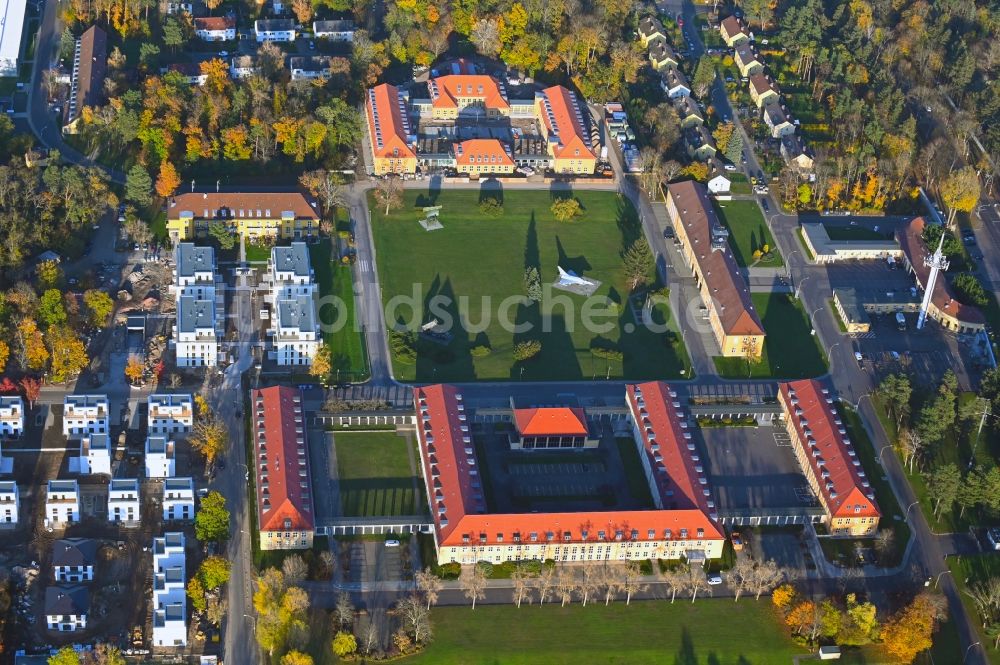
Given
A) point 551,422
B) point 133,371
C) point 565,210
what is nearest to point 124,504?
point 133,371

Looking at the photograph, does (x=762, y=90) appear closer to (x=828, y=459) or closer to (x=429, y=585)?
(x=828, y=459)

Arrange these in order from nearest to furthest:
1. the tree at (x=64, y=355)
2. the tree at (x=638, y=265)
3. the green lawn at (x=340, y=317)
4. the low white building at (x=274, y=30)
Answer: the tree at (x=64, y=355) < the green lawn at (x=340, y=317) < the tree at (x=638, y=265) < the low white building at (x=274, y=30)

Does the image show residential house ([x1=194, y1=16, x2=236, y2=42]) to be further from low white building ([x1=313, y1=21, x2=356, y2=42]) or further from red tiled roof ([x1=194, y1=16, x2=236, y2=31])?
low white building ([x1=313, y1=21, x2=356, y2=42])

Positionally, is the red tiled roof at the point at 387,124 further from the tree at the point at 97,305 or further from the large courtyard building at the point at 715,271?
the tree at the point at 97,305

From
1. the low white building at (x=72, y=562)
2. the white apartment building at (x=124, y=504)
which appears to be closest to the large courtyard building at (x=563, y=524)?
the white apartment building at (x=124, y=504)

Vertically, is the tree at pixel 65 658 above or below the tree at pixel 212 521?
below

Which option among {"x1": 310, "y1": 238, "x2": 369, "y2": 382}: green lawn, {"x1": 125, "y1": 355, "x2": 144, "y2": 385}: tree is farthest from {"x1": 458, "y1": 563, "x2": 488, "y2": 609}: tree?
{"x1": 125, "y1": 355, "x2": 144, "y2": 385}: tree

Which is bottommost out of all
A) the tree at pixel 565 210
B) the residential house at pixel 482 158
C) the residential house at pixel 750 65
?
the tree at pixel 565 210

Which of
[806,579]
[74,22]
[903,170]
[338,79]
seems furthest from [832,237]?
[74,22]
